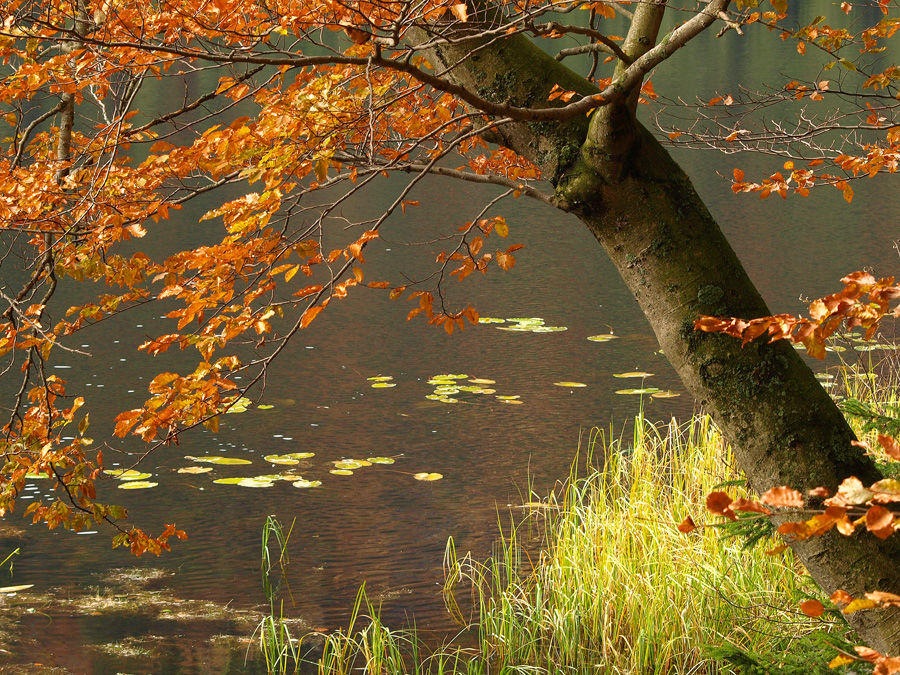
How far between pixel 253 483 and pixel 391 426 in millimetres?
1192

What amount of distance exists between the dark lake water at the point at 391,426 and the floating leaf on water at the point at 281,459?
0.05 meters

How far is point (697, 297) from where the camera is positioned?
2.48 metres

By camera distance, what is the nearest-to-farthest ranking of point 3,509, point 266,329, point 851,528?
1. point 851,528
2. point 266,329
3. point 3,509

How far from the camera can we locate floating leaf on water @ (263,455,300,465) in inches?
241

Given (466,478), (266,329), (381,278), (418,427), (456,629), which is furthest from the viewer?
(381,278)

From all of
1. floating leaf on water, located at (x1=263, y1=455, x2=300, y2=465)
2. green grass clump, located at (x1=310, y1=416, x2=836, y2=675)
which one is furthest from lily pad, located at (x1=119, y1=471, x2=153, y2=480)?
green grass clump, located at (x1=310, y1=416, x2=836, y2=675)

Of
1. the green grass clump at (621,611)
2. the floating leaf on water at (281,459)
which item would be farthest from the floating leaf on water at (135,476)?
the green grass clump at (621,611)

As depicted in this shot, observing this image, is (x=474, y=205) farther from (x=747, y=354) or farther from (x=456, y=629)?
(x=747, y=354)

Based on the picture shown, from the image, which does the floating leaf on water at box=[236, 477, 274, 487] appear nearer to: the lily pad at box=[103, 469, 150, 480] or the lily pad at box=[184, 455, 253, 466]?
the lily pad at box=[184, 455, 253, 466]

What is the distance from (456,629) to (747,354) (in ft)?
7.74

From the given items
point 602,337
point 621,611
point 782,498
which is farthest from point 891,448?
point 602,337

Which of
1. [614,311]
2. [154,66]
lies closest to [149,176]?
[154,66]

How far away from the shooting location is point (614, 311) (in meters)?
9.74

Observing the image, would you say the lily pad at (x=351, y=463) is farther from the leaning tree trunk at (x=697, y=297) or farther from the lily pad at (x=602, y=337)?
the leaning tree trunk at (x=697, y=297)
